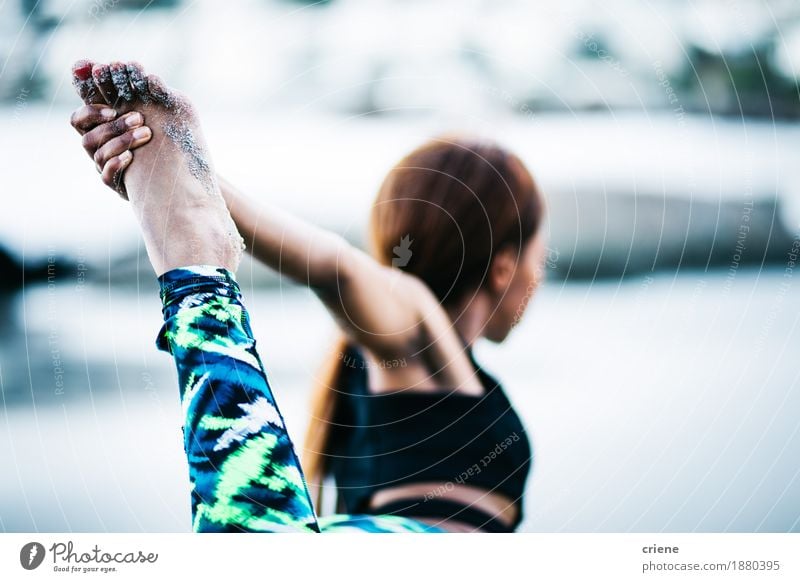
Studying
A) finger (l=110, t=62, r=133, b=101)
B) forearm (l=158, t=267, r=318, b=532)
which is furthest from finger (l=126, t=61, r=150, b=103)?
forearm (l=158, t=267, r=318, b=532)

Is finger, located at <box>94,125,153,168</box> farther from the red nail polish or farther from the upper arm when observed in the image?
the upper arm

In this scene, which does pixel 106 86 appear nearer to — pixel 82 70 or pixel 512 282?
pixel 82 70

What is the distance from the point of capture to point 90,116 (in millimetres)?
566

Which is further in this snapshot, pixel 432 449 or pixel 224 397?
pixel 432 449

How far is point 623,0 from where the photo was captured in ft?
1.97

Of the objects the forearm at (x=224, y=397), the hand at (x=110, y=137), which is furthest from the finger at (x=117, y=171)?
the forearm at (x=224, y=397)

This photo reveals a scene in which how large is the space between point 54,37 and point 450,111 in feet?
1.14

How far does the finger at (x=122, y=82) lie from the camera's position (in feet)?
1.83

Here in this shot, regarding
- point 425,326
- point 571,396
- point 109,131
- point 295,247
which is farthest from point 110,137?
point 571,396

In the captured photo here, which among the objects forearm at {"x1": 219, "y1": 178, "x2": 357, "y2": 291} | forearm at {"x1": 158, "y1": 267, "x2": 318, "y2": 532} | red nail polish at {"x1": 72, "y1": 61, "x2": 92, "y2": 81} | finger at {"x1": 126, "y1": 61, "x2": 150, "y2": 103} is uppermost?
red nail polish at {"x1": 72, "y1": 61, "x2": 92, "y2": 81}

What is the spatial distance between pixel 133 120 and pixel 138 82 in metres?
0.04

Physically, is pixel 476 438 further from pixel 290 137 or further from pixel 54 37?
pixel 54 37

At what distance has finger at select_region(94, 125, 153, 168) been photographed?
548 mm

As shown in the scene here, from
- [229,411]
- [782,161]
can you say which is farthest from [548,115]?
[229,411]
